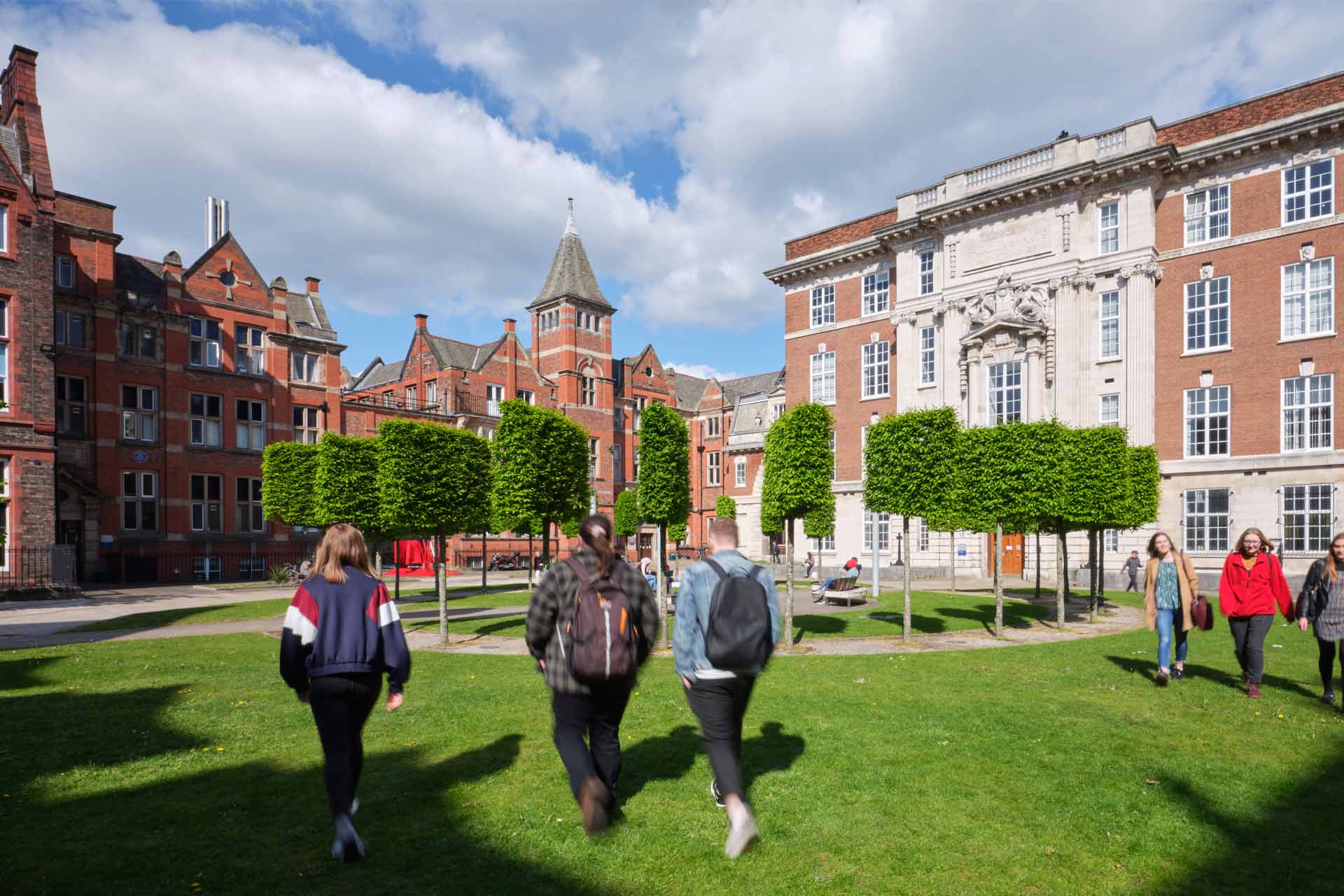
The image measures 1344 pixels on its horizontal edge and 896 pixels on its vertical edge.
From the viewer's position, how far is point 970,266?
37125mm

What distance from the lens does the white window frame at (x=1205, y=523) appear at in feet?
99.2

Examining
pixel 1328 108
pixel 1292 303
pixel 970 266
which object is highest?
pixel 1328 108

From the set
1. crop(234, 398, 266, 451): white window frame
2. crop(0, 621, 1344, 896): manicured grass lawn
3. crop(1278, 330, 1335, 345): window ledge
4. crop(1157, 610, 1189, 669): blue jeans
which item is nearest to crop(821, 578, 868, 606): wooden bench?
crop(0, 621, 1344, 896): manicured grass lawn

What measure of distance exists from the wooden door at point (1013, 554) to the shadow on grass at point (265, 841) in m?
35.5

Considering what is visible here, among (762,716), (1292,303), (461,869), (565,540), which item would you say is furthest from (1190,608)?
(565,540)

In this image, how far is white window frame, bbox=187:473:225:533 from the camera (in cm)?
3809

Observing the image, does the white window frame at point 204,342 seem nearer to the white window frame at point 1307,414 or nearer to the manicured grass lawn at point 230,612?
the manicured grass lawn at point 230,612

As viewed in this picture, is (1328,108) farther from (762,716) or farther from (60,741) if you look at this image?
(60,741)

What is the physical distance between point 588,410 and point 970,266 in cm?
3100

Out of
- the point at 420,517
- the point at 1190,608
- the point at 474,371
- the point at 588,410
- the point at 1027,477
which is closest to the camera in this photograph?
the point at 1190,608

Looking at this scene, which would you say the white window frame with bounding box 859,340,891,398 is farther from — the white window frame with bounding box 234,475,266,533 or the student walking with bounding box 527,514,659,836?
the student walking with bounding box 527,514,659,836

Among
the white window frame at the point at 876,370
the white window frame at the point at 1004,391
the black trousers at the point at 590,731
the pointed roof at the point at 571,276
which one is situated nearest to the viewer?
the black trousers at the point at 590,731

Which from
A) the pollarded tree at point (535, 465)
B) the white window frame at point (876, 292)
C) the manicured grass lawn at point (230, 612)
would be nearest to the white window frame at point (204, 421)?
the manicured grass lawn at point (230, 612)

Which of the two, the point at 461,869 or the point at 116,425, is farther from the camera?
the point at 116,425
